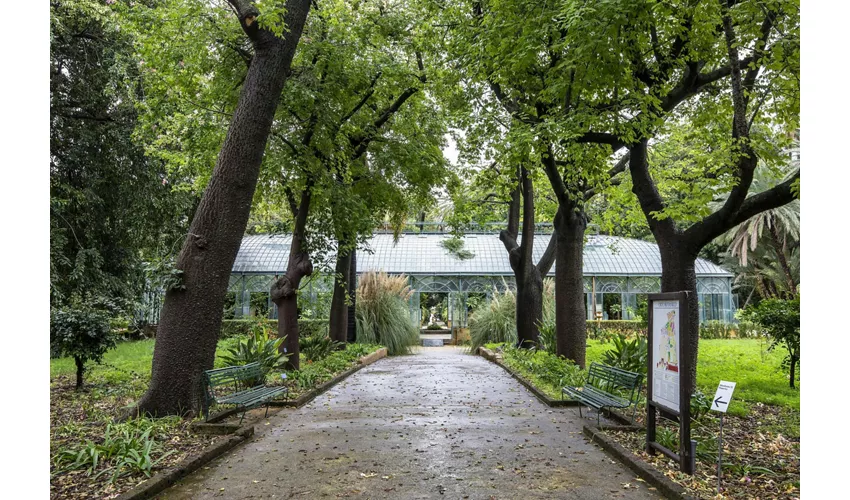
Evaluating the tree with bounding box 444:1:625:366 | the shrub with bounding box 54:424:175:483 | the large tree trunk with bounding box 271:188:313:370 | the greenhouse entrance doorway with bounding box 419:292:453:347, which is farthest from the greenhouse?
the shrub with bounding box 54:424:175:483

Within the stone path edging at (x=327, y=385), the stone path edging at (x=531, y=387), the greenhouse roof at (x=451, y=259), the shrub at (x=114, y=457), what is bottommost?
the stone path edging at (x=327, y=385)

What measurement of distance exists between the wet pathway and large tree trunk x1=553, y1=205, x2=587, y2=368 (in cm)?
276

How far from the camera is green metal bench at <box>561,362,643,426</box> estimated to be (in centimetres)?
745

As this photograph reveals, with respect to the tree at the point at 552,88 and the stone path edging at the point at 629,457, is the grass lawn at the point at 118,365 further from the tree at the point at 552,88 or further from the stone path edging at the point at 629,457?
the tree at the point at 552,88

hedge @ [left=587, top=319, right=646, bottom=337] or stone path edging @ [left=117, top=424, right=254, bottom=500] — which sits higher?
hedge @ [left=587, top=319, right=646, bottom=337]

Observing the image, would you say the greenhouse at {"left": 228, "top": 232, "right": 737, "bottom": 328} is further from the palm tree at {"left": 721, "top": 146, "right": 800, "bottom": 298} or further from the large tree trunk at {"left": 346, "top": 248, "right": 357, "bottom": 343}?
the large tree trunk at {"left": 346, "top": 248, "right": 357, "bottom": 343}

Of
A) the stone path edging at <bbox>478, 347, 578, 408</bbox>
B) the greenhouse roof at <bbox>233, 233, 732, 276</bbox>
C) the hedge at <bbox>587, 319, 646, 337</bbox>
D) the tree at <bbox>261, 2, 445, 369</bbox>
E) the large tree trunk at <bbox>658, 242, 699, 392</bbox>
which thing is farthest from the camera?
the greenhouse roof at <bbox>233, 233, 732, 276</bbox>

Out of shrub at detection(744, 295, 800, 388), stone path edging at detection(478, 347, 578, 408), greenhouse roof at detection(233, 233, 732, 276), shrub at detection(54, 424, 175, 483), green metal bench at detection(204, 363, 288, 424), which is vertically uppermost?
greenhouse roof at detection(233, 233, 732, 276)

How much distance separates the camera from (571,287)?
41.9 ft

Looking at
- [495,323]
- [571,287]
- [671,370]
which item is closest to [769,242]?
[495,323]

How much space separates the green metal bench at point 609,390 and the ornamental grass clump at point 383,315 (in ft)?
35.0

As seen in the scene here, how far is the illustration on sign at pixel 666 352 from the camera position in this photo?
18.8 ft

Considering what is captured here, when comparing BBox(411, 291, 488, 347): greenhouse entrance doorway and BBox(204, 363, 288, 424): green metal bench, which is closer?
BBox(204, 363, 288, 424): green metal bench

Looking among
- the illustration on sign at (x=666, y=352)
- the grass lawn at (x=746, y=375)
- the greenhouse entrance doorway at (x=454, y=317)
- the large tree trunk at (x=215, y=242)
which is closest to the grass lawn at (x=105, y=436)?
the large tree trunk at (x=215, y=242)
